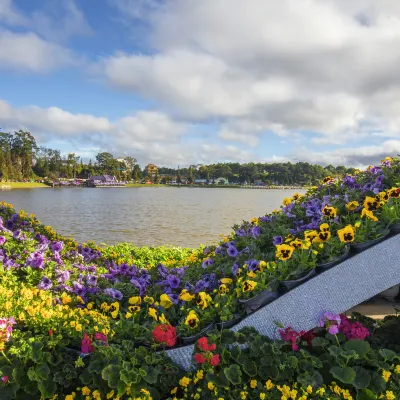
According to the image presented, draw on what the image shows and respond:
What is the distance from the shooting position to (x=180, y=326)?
290 cm

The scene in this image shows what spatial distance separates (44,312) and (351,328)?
7.43ft

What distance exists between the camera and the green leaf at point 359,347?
2.40m

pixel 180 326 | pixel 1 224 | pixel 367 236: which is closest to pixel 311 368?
pixel 180 326

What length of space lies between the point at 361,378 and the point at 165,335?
1.26m

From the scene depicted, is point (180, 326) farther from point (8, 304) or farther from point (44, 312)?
point (8, 304)

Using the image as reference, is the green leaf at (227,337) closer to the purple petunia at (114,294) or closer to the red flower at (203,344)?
the red flower at (203,344)

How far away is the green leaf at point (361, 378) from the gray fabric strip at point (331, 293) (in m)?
0.48

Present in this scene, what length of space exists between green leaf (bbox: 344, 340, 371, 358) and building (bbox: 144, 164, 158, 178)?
136226 millimetres

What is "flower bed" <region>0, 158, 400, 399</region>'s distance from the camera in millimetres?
2381

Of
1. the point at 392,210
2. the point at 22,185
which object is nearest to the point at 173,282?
the point at 392,210

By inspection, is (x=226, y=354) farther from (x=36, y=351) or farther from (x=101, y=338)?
(x=36, y=351)

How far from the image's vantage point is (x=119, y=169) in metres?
124

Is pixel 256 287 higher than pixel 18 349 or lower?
higher

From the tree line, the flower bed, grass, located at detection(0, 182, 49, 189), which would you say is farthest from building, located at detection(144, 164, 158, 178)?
the flower bed
